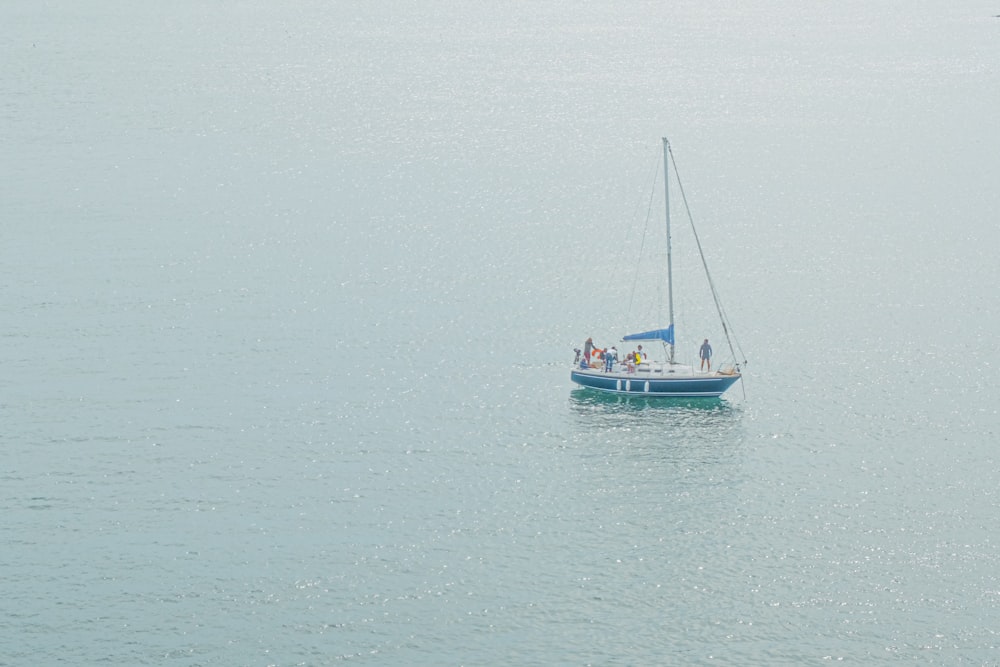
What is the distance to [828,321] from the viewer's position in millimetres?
101688

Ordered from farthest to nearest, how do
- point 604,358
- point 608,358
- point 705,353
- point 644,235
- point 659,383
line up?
point 644,235 → point 705,353 → point 604,358 → point 608,358 → point 659,383

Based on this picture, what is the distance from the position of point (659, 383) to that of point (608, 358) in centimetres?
360

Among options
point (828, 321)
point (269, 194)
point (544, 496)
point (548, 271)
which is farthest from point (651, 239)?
point (544, 496)

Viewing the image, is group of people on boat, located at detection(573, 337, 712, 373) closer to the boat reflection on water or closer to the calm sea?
the boat reflection on water

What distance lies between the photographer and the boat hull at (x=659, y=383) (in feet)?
284

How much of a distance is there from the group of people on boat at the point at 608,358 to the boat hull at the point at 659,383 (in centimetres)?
79

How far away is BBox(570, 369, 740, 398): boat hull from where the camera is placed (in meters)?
86.6

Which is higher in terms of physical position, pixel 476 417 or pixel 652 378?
pixel 652 378

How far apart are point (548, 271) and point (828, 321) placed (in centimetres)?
2359

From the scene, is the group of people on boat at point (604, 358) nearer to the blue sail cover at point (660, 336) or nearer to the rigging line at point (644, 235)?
the blue sail cover at point (660, 336)

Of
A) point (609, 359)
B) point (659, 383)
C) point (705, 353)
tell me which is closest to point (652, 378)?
point (659, 383)

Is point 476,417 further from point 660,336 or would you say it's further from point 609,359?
point 660,336

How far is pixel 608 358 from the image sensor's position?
289 ft

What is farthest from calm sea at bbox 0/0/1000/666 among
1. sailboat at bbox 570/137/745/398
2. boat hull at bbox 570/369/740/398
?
sailboat at bbox 570/137/745/398
